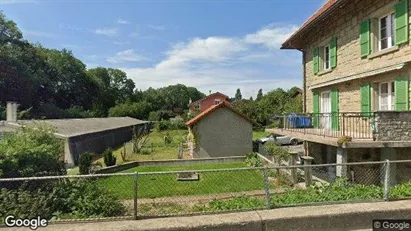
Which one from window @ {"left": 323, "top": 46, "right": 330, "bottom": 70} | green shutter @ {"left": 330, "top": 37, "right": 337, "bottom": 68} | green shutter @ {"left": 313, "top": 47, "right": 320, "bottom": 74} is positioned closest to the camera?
green shutter @ {"left": 330, "top": 37, "right": 337, "bottom": 68}

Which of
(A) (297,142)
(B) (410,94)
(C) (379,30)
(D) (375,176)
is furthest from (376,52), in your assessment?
(A) (297,142)

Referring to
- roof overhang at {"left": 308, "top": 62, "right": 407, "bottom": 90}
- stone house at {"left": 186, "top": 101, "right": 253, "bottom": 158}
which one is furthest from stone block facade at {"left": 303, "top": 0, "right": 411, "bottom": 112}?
stone house at {"left": 186, "top": 101, "right": 253, "bottom": 158}

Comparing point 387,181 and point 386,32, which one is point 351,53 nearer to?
point 386,32

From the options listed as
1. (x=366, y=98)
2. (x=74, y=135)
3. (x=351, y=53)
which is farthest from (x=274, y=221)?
(x=74, y=135)

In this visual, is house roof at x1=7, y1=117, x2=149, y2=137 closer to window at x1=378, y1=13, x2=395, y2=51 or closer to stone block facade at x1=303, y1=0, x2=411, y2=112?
stone block facade at x1=303, y1=0, x2=411, y2=112

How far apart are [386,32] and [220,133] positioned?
11339mm

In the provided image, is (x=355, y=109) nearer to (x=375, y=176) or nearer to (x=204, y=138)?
(x=375, y=176)

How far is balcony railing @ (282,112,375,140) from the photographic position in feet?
36.0

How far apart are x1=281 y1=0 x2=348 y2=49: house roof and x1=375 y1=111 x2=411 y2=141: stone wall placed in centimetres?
507

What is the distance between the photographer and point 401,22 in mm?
9164

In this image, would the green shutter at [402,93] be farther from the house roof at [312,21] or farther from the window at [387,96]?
the house roof at [312,21]

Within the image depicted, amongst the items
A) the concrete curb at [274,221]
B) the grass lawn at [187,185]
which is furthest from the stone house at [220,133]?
the concrete curb at [274,221]

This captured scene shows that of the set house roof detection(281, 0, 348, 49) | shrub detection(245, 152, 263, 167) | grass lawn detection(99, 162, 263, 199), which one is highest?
house roof detection(281, 0, 348, 49)

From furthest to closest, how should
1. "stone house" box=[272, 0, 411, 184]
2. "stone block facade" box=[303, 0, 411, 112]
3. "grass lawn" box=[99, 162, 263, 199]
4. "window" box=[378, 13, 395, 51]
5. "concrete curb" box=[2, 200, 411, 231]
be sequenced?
"grass lawn" box=[99, 162, 263, 199] < "window" box=[378, 13, 395, 51] < "stone block facade" box=[303, 0, 411, 112] < "stone house" box=[272, 0, 411, 184] < "concrete curb" box=[2, 200, 411, 231]
